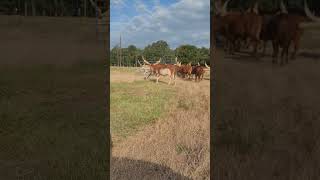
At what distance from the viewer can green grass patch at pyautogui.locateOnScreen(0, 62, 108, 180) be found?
1656 millimetres

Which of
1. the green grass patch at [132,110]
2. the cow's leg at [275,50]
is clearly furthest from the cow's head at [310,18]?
the green grass patch at [132,110]

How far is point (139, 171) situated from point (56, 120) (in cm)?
82

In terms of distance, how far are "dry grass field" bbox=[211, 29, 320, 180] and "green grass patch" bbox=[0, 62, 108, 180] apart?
0.53 meters

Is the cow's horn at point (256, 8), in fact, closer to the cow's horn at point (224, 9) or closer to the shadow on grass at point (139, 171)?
the cow's horn at point (224, 9)

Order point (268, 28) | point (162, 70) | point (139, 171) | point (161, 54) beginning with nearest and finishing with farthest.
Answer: point (268, 28), point (139, 171), point (162, 70), point (161, 54)

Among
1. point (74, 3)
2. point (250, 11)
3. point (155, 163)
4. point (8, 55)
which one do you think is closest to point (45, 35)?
point (8, 55)

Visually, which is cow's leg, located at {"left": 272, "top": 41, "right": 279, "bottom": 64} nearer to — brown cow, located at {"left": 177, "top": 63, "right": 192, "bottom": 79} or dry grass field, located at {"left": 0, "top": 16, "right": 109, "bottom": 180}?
dry grass field, located at {"left": 0, "top": 16, "right": 109, "bottom": 180}

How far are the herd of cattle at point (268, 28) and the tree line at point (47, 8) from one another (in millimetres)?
878

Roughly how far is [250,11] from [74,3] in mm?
1172

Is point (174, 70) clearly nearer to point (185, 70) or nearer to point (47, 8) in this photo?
point (185, 70)

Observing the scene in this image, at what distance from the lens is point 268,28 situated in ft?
3.54

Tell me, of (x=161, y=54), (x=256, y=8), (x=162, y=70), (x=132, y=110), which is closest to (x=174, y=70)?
(x=162, y=70)

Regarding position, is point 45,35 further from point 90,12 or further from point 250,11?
point 250,11

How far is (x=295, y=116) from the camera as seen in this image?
1449 mm
